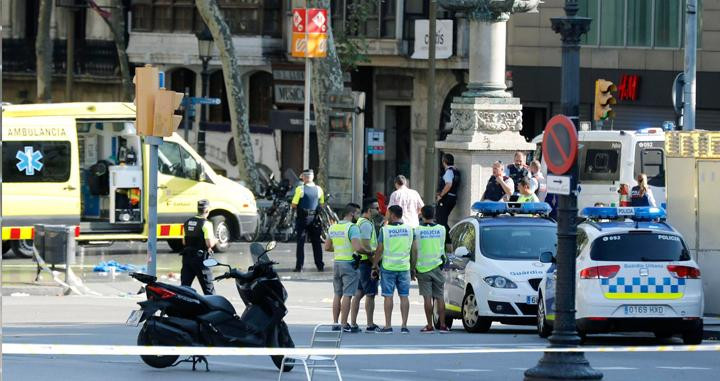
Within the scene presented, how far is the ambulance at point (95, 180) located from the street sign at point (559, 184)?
579 inches

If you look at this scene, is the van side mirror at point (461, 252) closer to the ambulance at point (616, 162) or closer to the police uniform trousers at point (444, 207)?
the police uniform trousers at point (444, 207)

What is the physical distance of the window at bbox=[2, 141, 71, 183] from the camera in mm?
27469

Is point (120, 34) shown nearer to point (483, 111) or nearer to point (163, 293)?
point (483, 111)

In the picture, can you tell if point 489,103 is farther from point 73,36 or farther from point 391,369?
point 73,36

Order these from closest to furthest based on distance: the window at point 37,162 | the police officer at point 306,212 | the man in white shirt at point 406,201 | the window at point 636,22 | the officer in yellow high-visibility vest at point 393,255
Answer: the officer in yellow high-visibility vest at point 393,255 → the man in white shirt at point 406,201 → the police officer at point 306,212 → the window at point 37,162 → the window at point 636,22

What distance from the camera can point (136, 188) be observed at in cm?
2836

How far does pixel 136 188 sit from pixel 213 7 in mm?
11312

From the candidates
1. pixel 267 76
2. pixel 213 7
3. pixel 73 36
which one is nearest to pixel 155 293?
pixel 213 7

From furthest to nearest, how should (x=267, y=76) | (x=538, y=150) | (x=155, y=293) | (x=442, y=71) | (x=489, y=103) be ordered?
(x=267, y=76), (x=442, y=71), (x=538, y=150), (x=489, y=103), (x=155, y=293)

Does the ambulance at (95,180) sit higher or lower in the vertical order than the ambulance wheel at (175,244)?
higher

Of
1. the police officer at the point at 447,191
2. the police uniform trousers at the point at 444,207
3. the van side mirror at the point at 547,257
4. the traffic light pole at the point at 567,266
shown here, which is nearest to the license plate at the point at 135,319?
the traffic light pole at the point at 567,266

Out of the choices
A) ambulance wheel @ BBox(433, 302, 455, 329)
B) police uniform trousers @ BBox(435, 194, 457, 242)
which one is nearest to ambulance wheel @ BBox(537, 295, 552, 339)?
ambulance wheel @ BBox(433, 302, 455, 329)

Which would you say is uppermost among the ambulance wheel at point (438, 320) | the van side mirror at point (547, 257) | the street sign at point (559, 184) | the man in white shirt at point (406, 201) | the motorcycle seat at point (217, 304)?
the street sign at point (559, 184)

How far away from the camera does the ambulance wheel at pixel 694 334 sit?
16.9m
